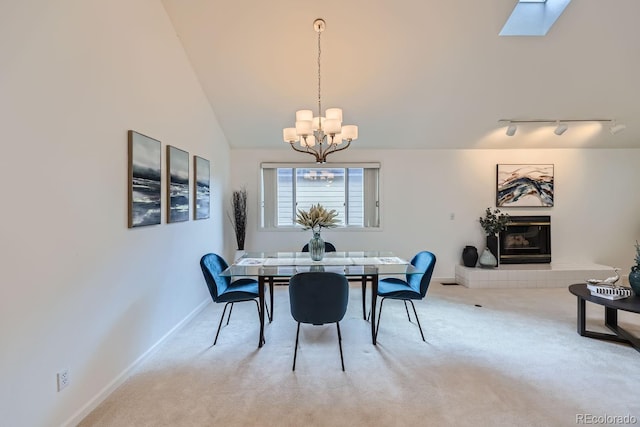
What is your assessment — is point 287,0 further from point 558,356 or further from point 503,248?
point 503,248

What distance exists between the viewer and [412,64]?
3676 millimetres

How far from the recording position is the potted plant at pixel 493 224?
16.9 feet

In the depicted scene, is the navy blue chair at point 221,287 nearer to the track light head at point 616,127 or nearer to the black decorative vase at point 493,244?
the black decorative vase at point 493,244

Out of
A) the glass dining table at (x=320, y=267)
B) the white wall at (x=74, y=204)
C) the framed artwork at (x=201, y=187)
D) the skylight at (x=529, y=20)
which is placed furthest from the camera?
the framed artwork at (x=201, y=187)

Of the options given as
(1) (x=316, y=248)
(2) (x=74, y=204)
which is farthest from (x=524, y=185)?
(2) (x=74, y=204)

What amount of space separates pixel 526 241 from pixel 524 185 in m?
0.96

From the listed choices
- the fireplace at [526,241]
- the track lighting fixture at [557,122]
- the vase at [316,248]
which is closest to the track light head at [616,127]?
the track lighting fixture at [557,122]

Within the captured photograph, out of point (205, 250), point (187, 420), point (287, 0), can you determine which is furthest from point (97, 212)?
point (287, 0)

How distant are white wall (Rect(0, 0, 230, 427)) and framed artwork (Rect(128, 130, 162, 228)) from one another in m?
0.07

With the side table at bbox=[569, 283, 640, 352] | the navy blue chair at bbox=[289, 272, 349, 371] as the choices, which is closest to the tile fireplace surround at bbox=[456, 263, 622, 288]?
the side table at bbox=[569, 283, 640, 352]

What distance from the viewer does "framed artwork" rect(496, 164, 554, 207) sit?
17.7ft

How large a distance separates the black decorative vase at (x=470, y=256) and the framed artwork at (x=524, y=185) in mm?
932

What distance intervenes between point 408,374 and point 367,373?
0.31m

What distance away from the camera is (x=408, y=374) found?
7.89 feet
